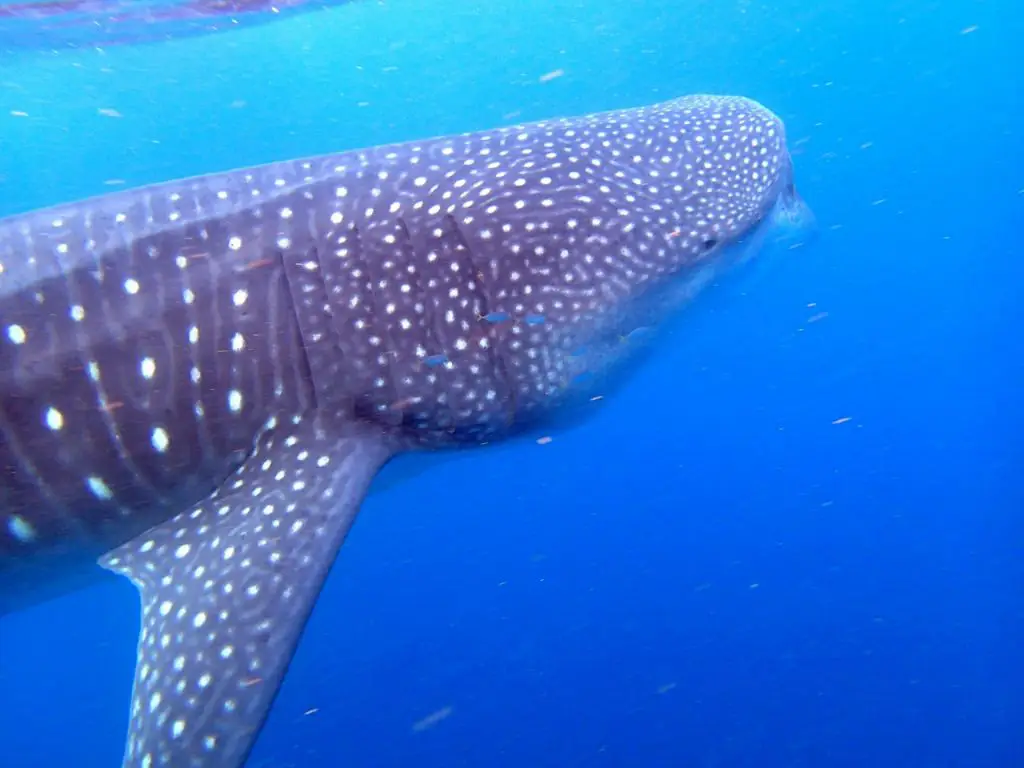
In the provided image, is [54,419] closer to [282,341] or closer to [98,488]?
[98,488]

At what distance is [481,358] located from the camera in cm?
301

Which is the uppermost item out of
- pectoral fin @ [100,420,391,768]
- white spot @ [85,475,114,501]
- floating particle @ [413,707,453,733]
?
white spot @ [85,475,114,501]

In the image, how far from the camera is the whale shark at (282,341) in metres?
2.61

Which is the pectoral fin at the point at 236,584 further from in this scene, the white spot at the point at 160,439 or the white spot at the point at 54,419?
the white spot at the point at 54,419

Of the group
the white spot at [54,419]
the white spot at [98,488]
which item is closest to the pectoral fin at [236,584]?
the white spot at [98,488]

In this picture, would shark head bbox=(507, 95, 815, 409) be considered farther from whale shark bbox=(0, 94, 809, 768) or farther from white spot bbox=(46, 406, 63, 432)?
white spot bbox=(46, 406, 63, 432)

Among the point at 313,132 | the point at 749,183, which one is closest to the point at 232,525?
the point at 749,183

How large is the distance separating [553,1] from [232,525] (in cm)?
2065

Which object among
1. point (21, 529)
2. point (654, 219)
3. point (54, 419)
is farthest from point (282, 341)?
point (654, 219)

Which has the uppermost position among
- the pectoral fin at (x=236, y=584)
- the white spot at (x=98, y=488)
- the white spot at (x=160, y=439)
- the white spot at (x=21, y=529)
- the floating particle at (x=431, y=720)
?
the white spot at (x=160, y=439)

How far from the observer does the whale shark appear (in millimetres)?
2611

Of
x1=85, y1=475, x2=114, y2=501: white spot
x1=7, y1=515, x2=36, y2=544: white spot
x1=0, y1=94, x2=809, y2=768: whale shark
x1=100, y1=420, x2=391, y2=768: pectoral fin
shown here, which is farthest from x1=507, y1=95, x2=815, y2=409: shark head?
x1=7, y1=515, x2=36, y2=544: white spot

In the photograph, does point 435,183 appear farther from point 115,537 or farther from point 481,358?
point 115,537

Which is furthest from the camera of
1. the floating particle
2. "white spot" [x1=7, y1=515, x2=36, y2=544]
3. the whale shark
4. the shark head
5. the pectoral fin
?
the floating particle
